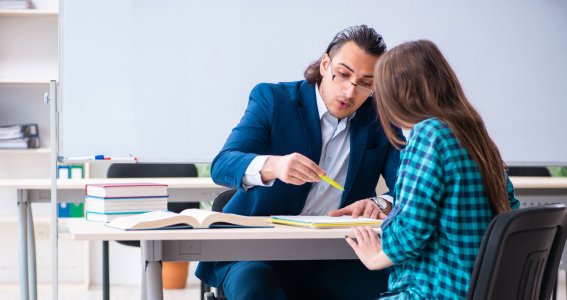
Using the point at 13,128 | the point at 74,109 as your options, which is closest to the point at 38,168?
the point at 13,128

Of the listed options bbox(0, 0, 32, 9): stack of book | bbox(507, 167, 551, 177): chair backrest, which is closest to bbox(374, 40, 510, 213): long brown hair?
bbox(507, 167, 551, 177): chair backrest

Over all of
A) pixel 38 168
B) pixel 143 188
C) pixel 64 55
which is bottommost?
pixel 38 168

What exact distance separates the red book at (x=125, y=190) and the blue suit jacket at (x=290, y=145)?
162mm

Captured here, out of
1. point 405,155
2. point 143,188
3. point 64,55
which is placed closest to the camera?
point 405,155

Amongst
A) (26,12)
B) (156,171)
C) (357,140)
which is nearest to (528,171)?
(156,171)

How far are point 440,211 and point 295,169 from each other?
463mm

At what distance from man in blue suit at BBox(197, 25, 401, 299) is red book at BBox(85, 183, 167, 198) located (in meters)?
0.16

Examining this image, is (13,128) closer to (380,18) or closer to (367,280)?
(380,18)

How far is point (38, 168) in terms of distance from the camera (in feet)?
16.9

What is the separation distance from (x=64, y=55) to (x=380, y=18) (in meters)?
1.40

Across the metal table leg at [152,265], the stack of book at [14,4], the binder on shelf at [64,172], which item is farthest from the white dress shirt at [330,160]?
the stack of book at [14,4]

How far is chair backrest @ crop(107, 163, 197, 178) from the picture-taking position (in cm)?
428

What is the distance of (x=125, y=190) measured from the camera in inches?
81.6

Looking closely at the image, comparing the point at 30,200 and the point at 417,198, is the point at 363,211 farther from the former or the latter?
the point at 30,200
